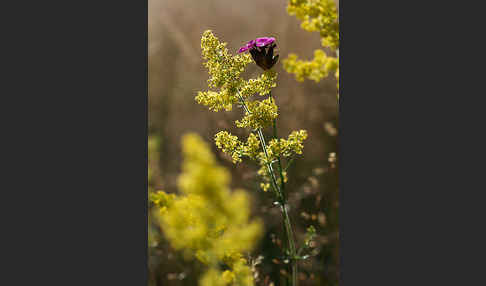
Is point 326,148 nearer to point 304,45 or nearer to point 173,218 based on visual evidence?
point 304,45

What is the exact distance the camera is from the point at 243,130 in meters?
2.84

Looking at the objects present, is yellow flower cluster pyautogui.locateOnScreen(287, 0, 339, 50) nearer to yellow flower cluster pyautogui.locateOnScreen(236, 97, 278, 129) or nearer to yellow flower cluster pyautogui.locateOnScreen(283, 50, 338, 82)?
yellow flower cluster pyautogui.locateOnScreen(283, 50, 338, 82)

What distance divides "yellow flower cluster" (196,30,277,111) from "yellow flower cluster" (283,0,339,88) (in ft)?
0.76

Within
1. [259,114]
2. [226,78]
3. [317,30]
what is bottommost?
[259,114]

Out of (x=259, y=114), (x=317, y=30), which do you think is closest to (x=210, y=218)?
(x=259, y=114)

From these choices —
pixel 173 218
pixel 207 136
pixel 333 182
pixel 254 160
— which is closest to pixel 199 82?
pixel 207 136

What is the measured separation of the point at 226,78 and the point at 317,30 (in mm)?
694

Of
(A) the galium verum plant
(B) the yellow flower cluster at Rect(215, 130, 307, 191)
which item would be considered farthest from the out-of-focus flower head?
(B) the yellow flower cluster at Rect(215, 130, 307, 191)

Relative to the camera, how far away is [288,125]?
2.85 meters

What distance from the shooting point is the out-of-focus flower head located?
2.84 m

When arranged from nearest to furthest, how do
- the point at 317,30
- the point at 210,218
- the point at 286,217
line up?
1. the point at 210,218
2. the point at 286,217
3. the point at 317,30

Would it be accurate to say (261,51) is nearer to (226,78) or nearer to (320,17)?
(226,78)

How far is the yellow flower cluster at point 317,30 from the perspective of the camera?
298 centimetres

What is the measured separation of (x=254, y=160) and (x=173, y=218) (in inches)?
23.4
